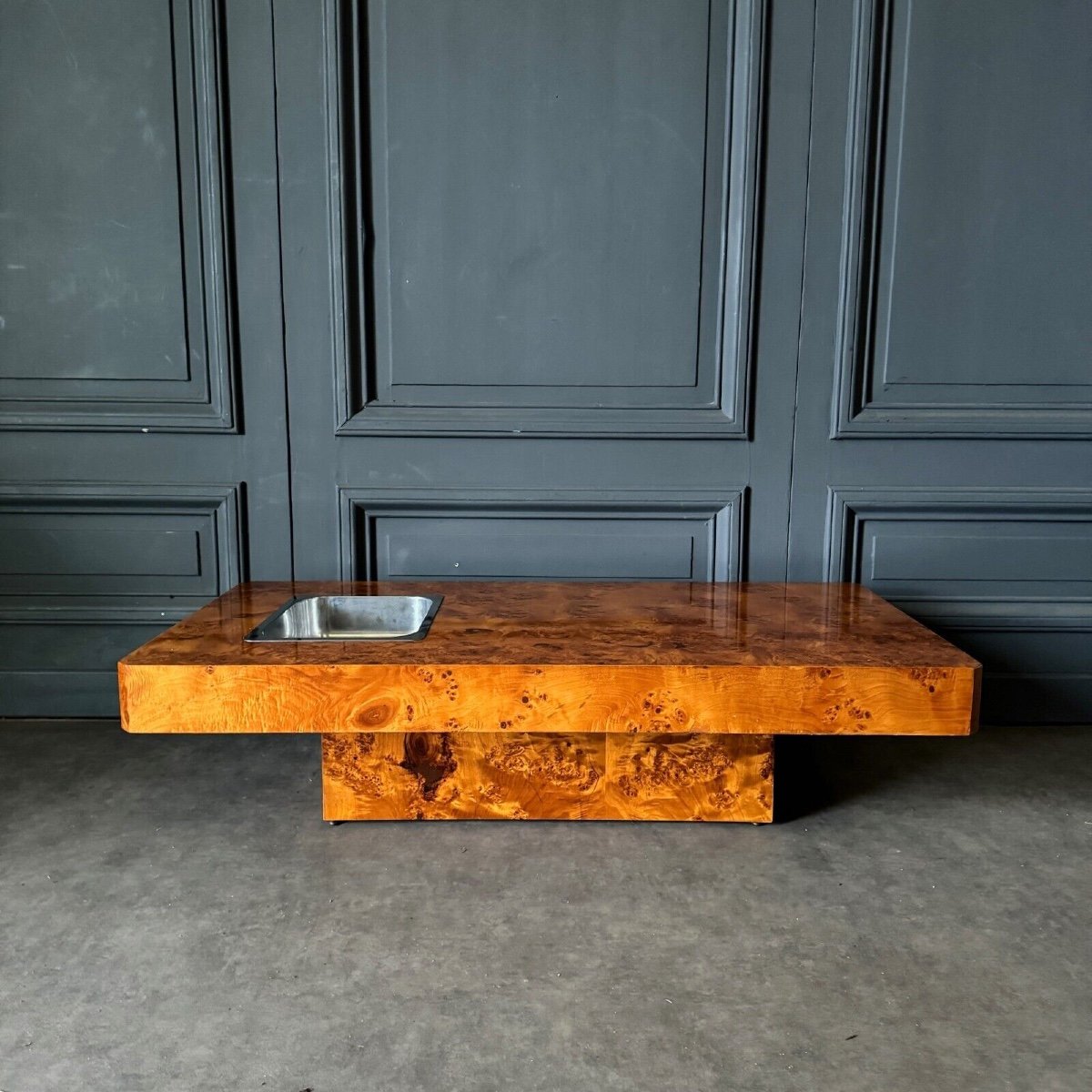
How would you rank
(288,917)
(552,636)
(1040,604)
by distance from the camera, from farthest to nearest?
1. (1040,604)
2. (552,636)
3. (288,917)

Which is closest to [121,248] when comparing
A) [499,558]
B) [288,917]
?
[499,558]

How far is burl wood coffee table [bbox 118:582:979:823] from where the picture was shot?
1.71 m

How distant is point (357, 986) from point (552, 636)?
76 centimetres

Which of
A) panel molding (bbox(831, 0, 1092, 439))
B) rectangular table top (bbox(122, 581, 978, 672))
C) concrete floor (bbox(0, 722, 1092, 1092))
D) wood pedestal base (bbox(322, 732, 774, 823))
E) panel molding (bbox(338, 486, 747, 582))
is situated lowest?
concrete floor (bbox(0, 722, 1092, 1092))

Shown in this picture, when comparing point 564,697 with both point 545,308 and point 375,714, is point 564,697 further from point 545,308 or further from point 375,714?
point 545,308

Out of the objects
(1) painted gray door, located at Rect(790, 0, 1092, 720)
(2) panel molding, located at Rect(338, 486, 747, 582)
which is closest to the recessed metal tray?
(2) panel molding, located at Rect(338, 486, 747, 582)

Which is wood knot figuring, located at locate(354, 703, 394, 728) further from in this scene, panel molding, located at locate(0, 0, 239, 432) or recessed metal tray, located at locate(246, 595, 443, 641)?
panel molding, located at locate(0, 0, 239, 432)

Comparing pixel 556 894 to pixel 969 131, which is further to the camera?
pixel 969 131

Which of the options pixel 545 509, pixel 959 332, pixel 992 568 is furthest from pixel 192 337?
pixel 992 568

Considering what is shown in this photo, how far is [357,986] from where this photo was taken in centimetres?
146

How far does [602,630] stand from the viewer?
1.95 metres

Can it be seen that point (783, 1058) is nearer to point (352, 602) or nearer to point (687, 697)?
point (687, 697)

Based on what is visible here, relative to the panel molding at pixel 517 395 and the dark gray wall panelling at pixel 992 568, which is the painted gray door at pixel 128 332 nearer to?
the panel molding at pixel 517 395

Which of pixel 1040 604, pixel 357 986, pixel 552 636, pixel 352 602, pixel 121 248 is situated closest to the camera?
pixel 357 986
